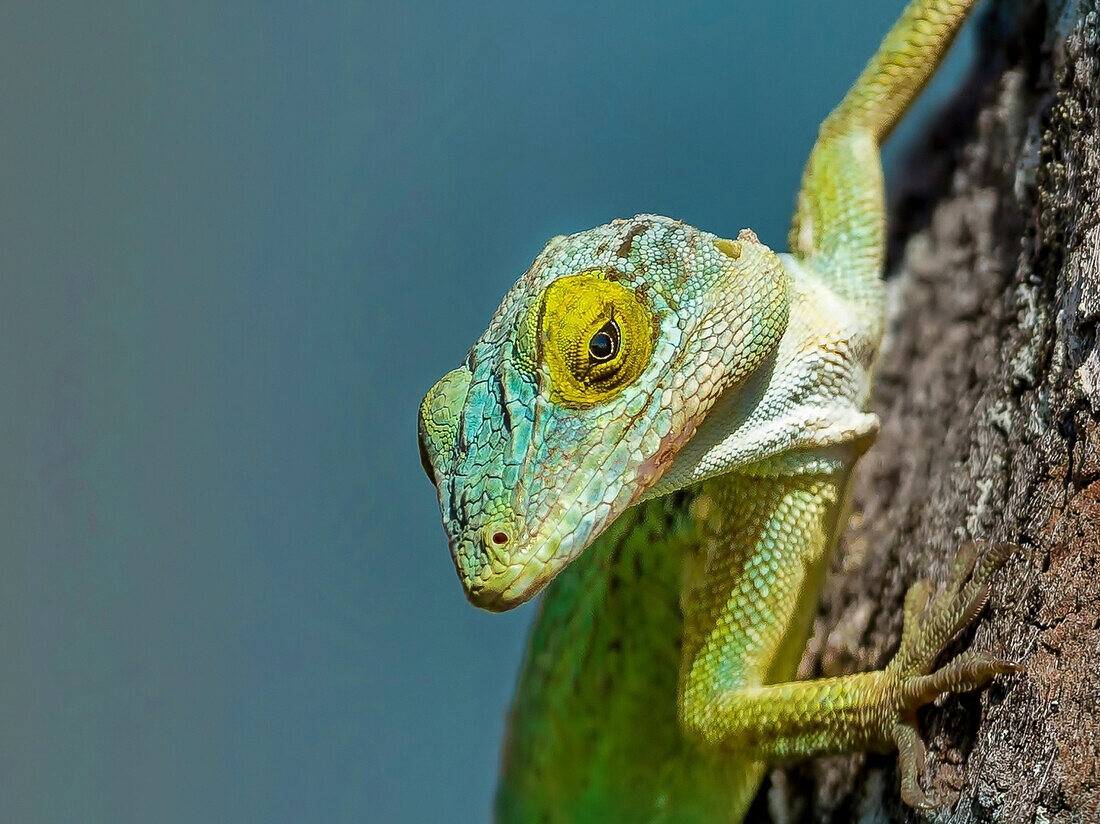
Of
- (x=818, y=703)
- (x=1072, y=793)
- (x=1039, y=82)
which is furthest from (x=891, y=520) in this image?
(x=1072, y=793)

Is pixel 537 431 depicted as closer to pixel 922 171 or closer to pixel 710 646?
pixel 710 646

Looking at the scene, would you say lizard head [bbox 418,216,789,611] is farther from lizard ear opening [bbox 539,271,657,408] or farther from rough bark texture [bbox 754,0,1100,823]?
rough bark texture [bbox 754,0,1100,823]

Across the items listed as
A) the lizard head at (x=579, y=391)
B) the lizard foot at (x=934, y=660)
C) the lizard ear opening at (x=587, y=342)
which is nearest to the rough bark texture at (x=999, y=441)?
the lizard foot at (x=934, y=660)

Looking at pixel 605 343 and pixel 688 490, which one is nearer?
pixel 605 343

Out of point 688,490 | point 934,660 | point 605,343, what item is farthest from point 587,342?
point 934,660

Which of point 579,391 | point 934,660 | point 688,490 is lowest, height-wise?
point 934,660

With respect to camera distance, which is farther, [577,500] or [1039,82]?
[1039,82]

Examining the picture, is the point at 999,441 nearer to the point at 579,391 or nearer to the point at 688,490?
the point at 688,490

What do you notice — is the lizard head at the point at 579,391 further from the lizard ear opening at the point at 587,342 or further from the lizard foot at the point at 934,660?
the lizard foot at the point at 934,660
